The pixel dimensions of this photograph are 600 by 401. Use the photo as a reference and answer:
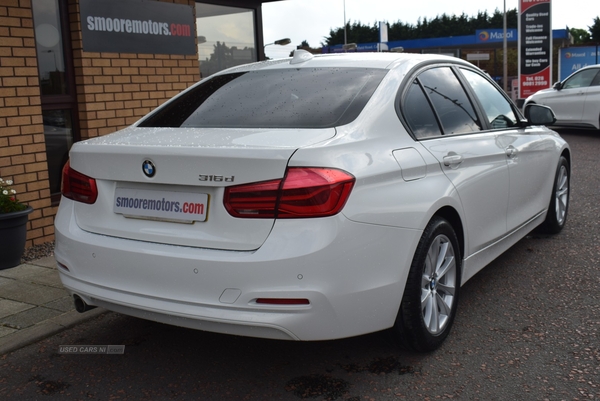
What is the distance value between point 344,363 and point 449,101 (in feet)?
5.80

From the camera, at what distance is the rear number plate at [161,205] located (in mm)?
3002

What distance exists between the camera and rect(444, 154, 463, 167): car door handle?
3.73m

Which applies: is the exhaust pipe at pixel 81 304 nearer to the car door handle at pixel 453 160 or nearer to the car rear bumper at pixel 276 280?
the car rear bumper at pixel 276 280

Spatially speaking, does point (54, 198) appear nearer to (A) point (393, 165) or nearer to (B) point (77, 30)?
(B) point (77, 30)

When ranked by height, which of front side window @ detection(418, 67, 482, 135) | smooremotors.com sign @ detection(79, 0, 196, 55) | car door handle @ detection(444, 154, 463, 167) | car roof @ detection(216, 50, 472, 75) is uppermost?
smooremotors.com sign @ detection(79, 0, 196, 55)

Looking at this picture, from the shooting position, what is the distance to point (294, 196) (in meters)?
2.84

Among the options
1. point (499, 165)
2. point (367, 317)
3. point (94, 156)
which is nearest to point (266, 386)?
point (367, 317)

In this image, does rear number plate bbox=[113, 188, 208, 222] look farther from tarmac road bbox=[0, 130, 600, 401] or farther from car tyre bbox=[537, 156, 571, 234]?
car tyre bbox=[537, 156, 571, 234]

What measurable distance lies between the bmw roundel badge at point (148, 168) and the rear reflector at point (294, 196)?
44cm

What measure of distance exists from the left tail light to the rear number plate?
0.56 ft

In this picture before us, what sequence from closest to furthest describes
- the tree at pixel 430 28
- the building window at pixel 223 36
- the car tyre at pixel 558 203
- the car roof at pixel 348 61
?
the car roof at pixel 348 61, the car tyre at pixel 558 203, the building window at pixel 223 36, the tree at pixel 430 28

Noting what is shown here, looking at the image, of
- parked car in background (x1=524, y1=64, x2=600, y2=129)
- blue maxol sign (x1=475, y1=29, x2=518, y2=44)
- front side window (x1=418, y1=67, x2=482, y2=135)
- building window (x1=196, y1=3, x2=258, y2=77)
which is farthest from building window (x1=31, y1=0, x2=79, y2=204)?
blue maxol sign (x1=475, y1=29, x2=518, y2=44)

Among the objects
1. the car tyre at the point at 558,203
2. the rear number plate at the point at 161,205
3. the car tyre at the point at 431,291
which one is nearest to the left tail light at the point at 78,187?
the rear number plate at the point at 161,205

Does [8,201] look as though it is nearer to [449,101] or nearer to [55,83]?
[55,83]
